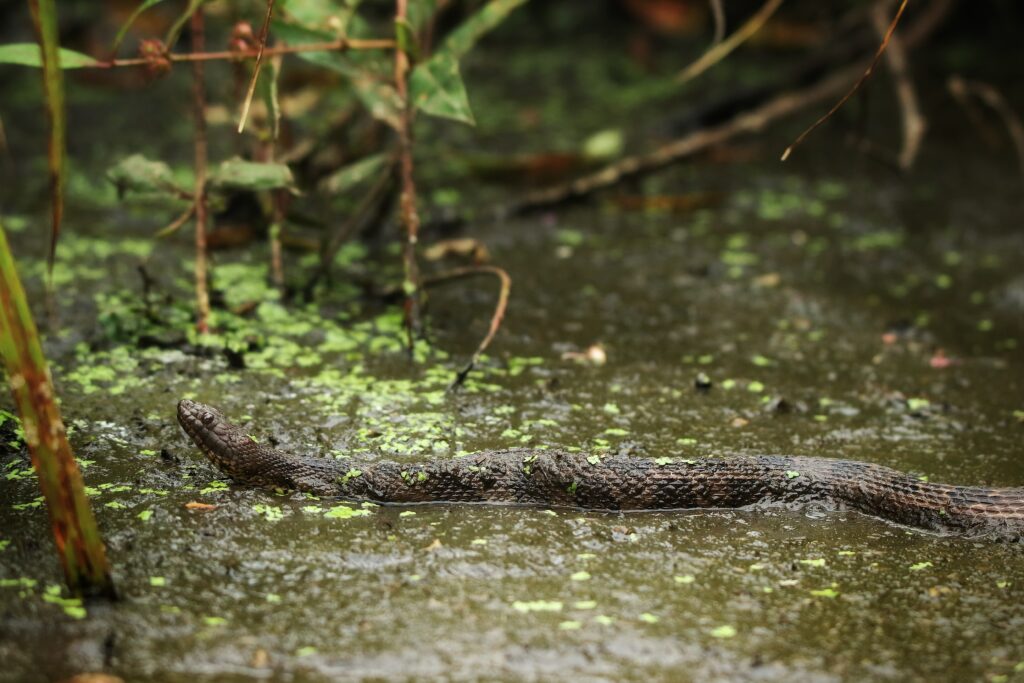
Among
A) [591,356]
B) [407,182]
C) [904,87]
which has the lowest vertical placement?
[591,356]

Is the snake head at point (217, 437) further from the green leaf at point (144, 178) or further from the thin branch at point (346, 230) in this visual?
the thin branch at point (346, 230)

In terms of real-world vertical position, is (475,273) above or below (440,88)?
below

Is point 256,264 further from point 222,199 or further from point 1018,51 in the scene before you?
point 1018,51

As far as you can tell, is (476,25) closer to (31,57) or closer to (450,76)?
(450,76)

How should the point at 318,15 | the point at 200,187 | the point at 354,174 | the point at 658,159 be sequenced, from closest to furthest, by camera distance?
the point at 318,15 < the point at 200,187 < the point at 354,174 < the point at 658,159

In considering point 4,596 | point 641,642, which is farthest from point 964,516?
point 4,596

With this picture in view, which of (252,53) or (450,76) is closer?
(252,53)

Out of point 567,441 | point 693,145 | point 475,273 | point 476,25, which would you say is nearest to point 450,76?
point 476,25
